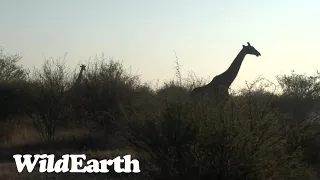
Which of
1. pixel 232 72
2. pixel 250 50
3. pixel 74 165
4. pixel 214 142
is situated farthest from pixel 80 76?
pixel 214 142

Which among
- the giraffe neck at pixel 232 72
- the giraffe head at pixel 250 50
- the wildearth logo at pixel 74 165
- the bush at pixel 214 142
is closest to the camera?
the bush at pixel 214 142

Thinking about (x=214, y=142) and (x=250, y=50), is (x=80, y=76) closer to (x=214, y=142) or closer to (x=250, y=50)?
(x=250, y=50)

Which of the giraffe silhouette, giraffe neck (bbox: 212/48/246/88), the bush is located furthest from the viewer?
the giraffe silhouette

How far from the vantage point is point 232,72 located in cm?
2569

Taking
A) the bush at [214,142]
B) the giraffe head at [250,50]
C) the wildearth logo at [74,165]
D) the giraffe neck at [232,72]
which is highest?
the giraffe head at [250,50]

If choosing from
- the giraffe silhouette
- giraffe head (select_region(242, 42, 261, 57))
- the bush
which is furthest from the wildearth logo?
giraffe head (select_region(242, 42, 261, 57))

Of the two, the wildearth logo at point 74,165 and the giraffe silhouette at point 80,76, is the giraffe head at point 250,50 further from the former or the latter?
the wildearth logo at point 74,165

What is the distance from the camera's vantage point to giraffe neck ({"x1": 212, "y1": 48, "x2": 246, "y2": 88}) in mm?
24828

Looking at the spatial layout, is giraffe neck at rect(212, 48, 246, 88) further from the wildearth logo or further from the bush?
the bush

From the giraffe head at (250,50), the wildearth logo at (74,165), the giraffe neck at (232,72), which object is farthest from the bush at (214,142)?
the giraffe head at (250,50)

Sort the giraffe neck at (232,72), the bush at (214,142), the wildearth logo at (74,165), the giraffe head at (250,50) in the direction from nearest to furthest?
the bush at (214,142), the wildearth logo at (74,165), the giraffe neck at (232,72), the giraffe head at (250,50)

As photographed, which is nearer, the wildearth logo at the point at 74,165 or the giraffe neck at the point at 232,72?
the wildearth logo at the point at 74,165

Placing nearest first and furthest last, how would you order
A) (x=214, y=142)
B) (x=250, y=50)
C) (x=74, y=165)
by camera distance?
(x=214, y=142), (x=74, y=165), (x=250, y=50)

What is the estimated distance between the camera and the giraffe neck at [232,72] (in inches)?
977
